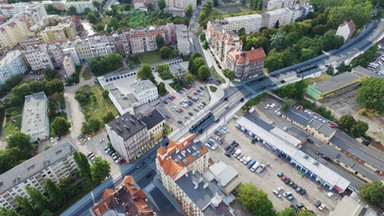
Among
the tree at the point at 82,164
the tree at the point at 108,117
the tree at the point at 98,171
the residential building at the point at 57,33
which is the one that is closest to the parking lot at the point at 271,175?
the tree at the point at 98,171

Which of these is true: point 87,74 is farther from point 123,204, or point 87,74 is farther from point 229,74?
point 123,204

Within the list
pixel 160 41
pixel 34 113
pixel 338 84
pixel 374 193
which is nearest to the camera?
pixel 374 193

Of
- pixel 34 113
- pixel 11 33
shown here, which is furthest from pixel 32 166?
pixel 11 33

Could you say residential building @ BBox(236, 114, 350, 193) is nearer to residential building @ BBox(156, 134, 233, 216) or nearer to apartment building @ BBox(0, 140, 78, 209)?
residential building @ BBox(156, 134, 233, 216)

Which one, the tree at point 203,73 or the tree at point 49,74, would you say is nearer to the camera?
the tree at point 203,73

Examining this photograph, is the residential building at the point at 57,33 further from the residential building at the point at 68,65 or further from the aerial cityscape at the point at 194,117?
the residential building at the point at 68,65

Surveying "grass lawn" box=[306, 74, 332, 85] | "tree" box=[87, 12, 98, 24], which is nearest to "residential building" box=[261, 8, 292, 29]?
"grass lawn" box=[306, 74, 332, 85]
